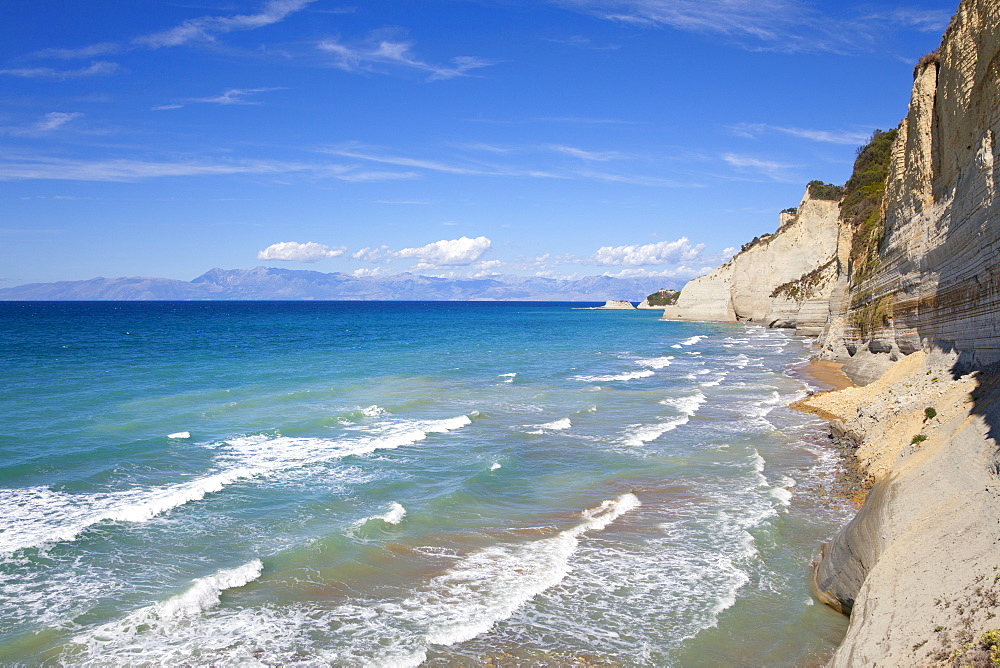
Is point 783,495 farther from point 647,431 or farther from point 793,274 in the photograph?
point 793,274

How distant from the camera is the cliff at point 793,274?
63.1 meters

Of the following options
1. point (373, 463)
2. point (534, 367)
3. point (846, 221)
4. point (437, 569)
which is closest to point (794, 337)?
point (846, 221)

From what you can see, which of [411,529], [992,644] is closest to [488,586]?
[411,529]

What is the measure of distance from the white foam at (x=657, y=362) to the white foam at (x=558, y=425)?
58.0ft

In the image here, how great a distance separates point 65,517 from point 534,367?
28969 millimetres

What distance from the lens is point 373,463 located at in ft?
55.3

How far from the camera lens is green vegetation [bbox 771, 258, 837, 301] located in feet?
211

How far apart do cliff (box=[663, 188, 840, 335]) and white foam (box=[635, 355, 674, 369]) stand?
25120 mm

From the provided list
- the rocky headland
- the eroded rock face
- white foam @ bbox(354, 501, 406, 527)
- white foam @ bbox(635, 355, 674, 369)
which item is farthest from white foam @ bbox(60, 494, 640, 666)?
white foam @ bbox(635, 355, 674, 369)

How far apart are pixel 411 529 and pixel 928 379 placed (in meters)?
14.1

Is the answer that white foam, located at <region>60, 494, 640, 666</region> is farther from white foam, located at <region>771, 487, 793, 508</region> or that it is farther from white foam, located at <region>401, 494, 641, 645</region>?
white foam, located at <region>771, 487, 793, 508</region>

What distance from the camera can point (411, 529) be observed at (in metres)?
12.2

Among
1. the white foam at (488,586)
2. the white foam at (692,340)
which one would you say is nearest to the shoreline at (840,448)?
the white foam at (488,586)

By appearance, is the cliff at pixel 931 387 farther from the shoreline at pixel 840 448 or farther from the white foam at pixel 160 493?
the white foam at pixel 160 493
